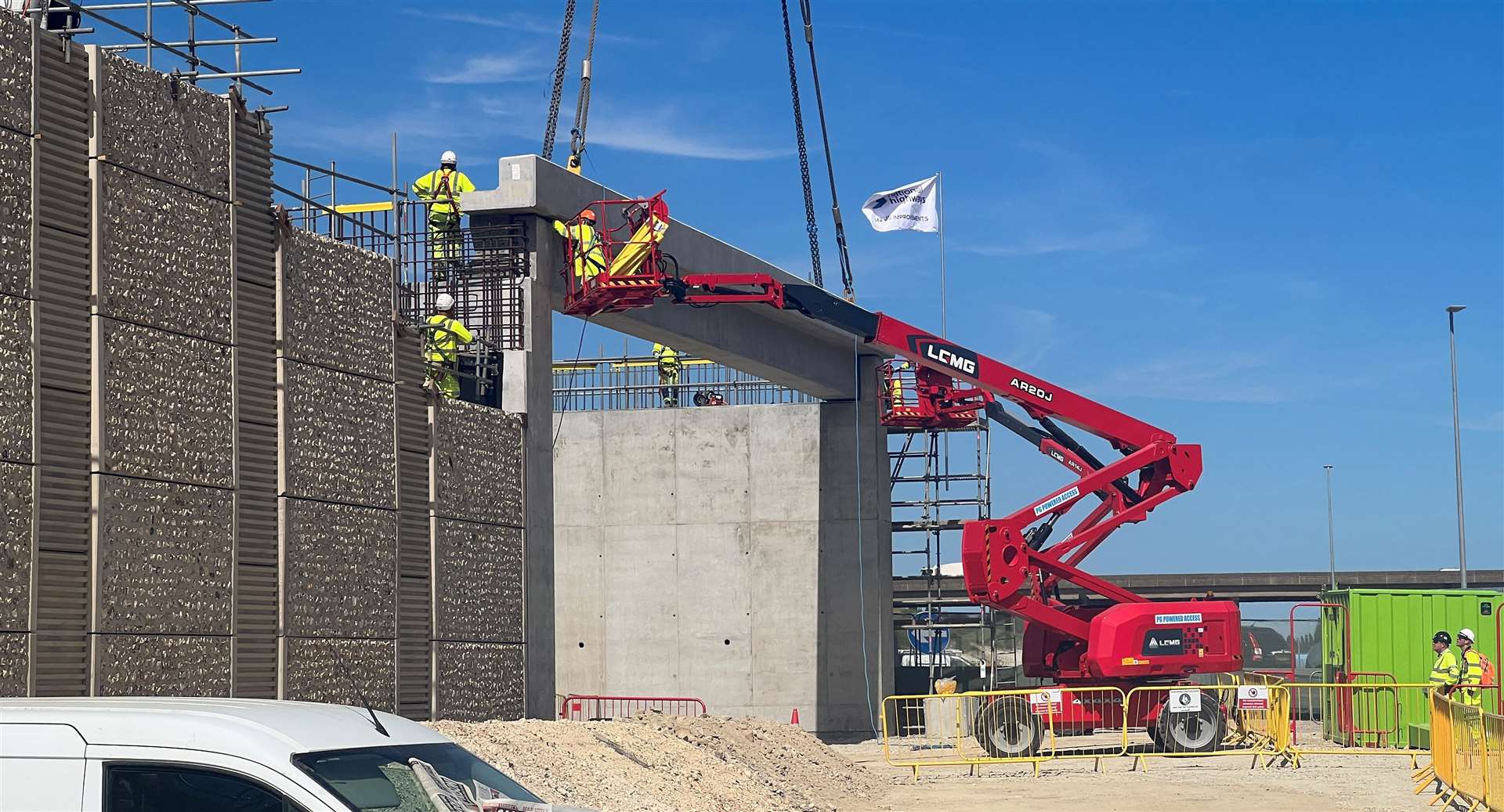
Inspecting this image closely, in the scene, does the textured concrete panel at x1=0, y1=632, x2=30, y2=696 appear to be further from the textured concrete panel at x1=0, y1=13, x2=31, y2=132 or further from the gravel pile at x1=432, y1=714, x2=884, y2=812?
the textured concrete panel at x1=0, y1=13, x2=31, y2=132

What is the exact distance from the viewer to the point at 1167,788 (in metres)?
20.4

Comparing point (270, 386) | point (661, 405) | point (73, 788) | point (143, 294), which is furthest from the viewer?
point (661, 405)

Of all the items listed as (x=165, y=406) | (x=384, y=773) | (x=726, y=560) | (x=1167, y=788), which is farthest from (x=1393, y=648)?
(x=384, y=773)

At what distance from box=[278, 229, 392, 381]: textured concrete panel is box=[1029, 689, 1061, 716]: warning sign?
34.9 ft

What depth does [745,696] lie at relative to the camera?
34.8m

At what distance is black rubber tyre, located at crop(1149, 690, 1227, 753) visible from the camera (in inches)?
974

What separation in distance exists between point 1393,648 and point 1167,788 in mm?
8406

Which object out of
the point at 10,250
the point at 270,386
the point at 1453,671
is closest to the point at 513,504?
the point at 270,386

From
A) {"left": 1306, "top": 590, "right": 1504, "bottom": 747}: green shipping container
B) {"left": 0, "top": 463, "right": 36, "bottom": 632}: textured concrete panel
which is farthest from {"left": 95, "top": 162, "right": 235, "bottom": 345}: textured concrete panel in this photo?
{"left": 1306, "top": 590, "right": 1504, "bottom": 747}: green shipping container

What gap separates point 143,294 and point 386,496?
15.2 feet

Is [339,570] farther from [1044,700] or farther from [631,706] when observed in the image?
[631,706]

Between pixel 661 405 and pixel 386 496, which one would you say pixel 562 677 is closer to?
pixel 661 405

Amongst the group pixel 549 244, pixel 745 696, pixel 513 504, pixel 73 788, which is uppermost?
pixel 549 244

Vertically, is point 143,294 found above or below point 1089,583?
above
